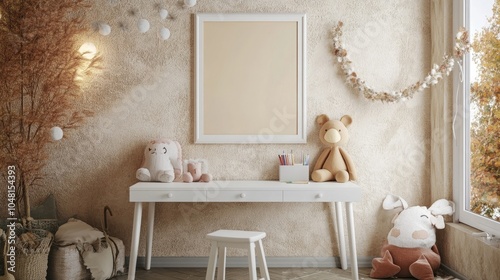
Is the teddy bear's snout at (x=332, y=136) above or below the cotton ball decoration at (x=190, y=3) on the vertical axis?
below

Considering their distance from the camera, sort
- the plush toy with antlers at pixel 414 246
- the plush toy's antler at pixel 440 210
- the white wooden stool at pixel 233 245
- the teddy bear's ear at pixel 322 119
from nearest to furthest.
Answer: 1. the white wooden stool at pixel 233 245
2. the plush toy with antlers at pixel 414 246
3. the plush toy's antler at pixel 440 210
4. the teddy bear's ear at pixel 322 119

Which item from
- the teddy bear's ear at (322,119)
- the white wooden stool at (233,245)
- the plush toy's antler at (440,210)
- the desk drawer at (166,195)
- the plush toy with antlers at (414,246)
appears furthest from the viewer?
the teddy bear's ear at (322,119)

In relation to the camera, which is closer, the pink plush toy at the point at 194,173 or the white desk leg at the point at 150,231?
the pink plush toy at the point at 194,173

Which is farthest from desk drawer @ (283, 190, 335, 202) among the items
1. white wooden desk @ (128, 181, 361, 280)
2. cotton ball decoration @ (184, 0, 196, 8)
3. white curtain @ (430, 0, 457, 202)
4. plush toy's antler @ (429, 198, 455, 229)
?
cotton ball decoration @ (184, 0, 196, 8)

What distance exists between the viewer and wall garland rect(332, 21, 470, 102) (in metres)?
3.95

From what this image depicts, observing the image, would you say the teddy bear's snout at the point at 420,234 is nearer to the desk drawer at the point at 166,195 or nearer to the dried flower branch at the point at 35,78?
the desk drawer at the point at 166,195

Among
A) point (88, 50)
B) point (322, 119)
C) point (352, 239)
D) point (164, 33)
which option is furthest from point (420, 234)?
point (88, 50)

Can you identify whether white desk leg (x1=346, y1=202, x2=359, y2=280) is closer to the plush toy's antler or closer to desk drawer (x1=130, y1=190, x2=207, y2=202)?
the plush toy's antler

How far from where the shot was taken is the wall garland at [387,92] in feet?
13.0

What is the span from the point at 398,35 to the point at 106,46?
2.23 m

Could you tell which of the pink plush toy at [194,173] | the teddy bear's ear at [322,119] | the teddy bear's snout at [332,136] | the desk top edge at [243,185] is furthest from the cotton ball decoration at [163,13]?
the teddy bear's snout at [332,136]

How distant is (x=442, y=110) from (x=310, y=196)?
1.21 metres

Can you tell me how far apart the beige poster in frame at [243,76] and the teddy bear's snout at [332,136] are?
28 cm

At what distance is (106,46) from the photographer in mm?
4254
